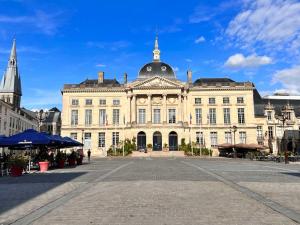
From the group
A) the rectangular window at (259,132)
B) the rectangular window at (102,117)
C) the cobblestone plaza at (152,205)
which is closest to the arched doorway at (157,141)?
the rectangular window at (102,117)

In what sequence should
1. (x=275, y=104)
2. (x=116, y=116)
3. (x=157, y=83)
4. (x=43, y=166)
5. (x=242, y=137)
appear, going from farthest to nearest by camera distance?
(x=275, y=104)
(x=116, y=116)
(x=242, y=137)
(x=157, y=83)
(x=43, y=166)

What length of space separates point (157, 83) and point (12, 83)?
6146 centimetres

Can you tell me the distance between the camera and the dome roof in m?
70.9

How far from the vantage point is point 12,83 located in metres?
109

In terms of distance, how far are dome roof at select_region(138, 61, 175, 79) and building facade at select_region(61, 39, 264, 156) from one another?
1.37 meters

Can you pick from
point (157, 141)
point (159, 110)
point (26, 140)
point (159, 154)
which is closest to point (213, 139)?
point (157, 141)

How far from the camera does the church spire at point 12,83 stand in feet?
349

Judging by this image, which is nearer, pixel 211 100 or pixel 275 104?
pixel 211 100

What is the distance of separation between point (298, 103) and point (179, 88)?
3056 cm

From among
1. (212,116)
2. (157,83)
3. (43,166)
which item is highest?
(157,83)

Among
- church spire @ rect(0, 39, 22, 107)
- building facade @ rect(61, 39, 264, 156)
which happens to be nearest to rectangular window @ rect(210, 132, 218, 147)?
building facade @ rect(61, 39, 264, 156)

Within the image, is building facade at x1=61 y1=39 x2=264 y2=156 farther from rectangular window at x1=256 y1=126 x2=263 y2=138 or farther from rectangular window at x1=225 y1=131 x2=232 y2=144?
rectangular window at x1=256 y1=126 x2=263 y2=138

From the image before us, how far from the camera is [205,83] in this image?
70.2 meters

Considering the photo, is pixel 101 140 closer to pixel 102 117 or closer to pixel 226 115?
pixel 102 117
